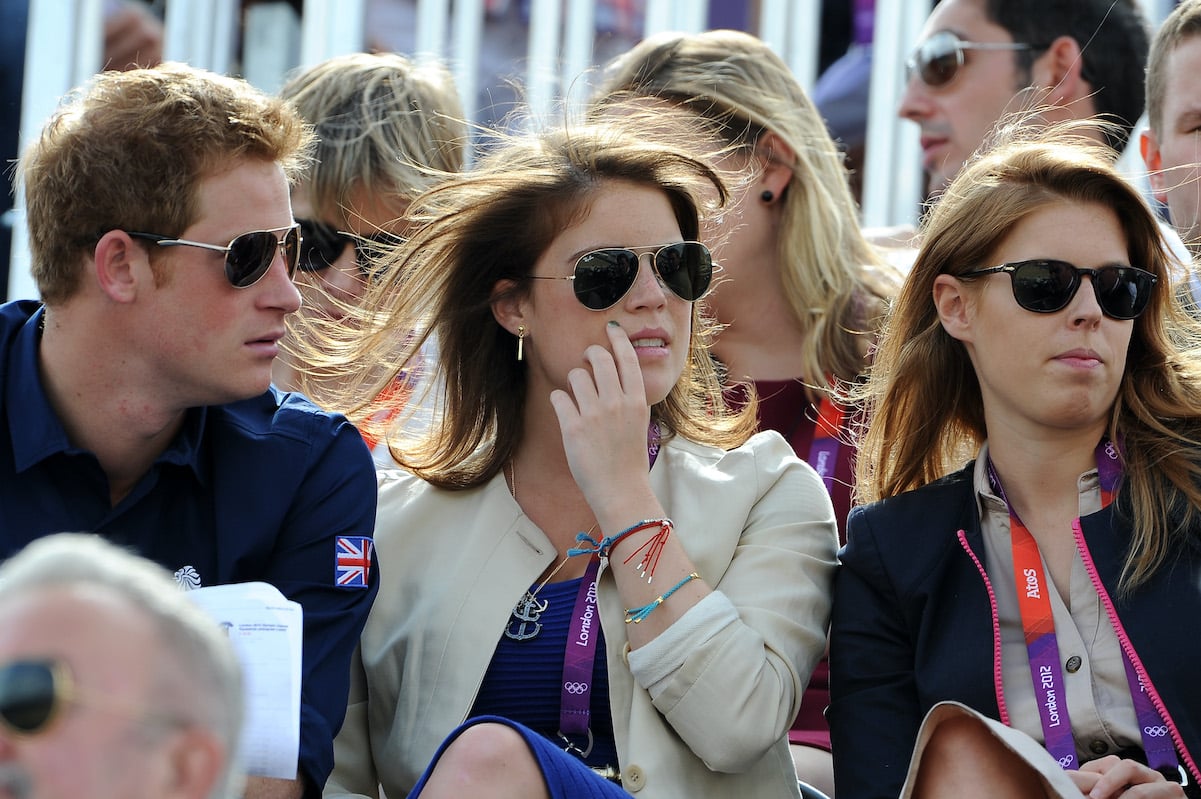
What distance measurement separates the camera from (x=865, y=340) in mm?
3680

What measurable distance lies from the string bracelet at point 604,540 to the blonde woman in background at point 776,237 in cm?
88

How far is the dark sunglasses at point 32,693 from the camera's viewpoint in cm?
114

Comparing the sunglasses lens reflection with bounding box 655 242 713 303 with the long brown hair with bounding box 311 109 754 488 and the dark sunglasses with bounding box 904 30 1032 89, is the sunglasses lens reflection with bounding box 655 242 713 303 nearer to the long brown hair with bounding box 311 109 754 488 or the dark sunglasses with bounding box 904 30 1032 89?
the long brown hair with bounding box 311 109 754 488

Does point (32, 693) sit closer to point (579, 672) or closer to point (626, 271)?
point (579, 672)

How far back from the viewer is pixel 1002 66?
4426mm

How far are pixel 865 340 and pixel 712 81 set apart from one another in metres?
0.73

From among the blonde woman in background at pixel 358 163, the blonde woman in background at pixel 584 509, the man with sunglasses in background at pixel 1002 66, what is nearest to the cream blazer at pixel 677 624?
the blonde woman in background at pixel 584 509

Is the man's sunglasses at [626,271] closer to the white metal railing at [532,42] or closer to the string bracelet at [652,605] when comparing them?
the string bracelet at [652,605]

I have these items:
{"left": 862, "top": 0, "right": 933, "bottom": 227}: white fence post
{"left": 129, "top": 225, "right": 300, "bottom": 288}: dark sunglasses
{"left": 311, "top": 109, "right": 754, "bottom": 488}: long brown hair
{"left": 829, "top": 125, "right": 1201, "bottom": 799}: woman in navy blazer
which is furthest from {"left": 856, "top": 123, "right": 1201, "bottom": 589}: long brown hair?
{"left": 862, "top": 0, "right": 933, "bottom": 227}: white fence post

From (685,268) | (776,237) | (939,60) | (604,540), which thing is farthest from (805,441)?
(939,60)

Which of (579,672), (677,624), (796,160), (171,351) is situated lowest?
(579,672)

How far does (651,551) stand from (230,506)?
0.71 meters

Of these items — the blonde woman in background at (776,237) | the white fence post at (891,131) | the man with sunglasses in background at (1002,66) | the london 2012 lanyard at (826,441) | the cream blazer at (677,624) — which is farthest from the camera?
the white fence post at (891,131)

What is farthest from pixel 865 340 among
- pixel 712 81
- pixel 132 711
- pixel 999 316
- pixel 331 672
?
pixel 132 711
